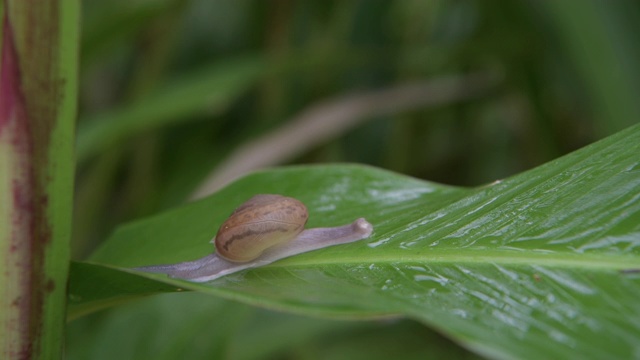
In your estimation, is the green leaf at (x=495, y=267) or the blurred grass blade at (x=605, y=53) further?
the blurred grass blade at (x=605, y=53)

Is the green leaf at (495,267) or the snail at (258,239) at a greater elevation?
the green leaf at (495,267)

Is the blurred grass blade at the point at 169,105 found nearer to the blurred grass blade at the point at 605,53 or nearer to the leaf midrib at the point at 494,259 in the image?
the blurred grass blade at the point at 605,53

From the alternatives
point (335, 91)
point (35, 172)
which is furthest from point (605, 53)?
point (35, 172)

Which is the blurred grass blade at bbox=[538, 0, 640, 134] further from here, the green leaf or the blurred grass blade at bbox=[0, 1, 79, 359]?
the blurred grass blade at bbox=[0, 1, 79, 359]

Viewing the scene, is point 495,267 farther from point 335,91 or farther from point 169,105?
point 335,91

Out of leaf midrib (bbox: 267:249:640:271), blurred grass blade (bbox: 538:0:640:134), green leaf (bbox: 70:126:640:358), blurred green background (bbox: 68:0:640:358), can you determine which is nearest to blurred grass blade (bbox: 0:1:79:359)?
green leaf (bbox: 70:126:640:358)

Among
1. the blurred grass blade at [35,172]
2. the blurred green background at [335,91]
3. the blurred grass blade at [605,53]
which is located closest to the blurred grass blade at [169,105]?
the blurred green background at [335,91]

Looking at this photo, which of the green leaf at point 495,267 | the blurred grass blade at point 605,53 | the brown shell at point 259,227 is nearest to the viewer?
the green leaf at point 495,267
